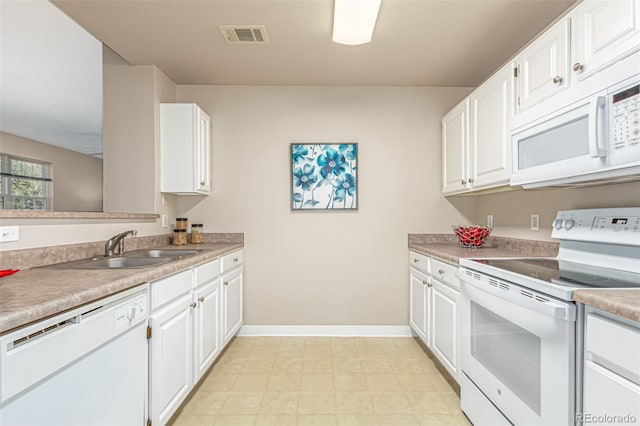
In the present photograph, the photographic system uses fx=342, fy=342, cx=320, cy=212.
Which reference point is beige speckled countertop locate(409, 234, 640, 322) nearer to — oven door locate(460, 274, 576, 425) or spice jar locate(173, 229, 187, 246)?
oven door locate(460, 274, 576, 425)

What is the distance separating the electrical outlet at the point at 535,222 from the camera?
2318 millimetres

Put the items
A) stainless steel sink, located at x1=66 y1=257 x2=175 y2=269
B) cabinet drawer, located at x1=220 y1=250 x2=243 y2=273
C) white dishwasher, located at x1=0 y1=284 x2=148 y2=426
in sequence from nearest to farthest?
white dishwasher, located at x1=0 y1=284 x2=148 y2=426 < stainless steel sink, located at x1=66 y1=257 x2=175 y2=269 < cabinet drawer, located at x1=220 y1=250 x2=243 y2=273

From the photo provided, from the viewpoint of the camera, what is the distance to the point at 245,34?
2.35 metres

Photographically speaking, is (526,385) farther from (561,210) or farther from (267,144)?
(267,144)

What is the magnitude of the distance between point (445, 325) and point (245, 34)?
240 cm

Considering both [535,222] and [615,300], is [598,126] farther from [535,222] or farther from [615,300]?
[535,222]

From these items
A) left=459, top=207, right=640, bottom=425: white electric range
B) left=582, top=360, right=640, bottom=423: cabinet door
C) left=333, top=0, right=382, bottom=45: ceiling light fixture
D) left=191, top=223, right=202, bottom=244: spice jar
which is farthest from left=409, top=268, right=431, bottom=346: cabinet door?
left=191, top=223, right=202, bottom=244: spice jar

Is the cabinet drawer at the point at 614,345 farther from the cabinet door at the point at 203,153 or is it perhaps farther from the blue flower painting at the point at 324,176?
the cabinet door at the point at 203,153

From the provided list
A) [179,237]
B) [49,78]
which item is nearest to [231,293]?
[179,237]

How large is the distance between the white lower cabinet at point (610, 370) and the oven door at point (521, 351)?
0.06 m

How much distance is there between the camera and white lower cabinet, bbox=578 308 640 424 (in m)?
0.92

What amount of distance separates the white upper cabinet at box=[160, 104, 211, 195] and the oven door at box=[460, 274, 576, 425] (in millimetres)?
2275

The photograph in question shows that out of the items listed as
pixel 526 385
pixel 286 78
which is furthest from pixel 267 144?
pixel 526 385

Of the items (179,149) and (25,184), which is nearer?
(25,184)
